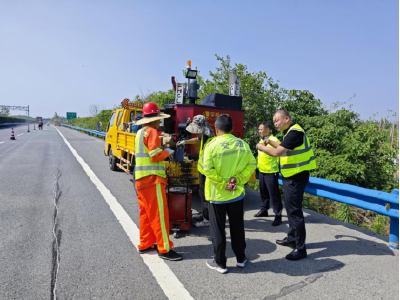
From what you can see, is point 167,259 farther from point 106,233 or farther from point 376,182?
point 376,182

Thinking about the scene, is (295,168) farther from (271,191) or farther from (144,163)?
(144,163)

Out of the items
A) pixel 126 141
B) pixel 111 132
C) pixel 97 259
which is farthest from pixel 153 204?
pixel 111 132

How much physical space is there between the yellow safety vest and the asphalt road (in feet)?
2.91

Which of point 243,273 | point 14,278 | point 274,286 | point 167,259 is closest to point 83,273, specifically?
point 14,278

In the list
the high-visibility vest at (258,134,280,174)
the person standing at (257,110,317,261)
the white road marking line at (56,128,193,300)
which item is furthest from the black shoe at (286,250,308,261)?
the high-visibility vest at (258,134,280,174)

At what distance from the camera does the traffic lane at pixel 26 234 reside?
303 centimetres

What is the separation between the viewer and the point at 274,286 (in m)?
3.13

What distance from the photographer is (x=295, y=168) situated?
12.9 ft

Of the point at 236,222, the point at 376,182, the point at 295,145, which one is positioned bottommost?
the point at 376,182

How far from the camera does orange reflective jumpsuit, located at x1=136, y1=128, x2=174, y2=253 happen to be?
3.77m

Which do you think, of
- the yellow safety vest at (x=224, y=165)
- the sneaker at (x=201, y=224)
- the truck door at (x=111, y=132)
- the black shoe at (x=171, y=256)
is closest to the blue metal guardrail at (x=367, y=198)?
the yellow safety vest at (x=224, y=165)

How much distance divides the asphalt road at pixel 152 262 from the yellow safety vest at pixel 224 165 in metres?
0.89

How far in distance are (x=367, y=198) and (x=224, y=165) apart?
2.35 metres

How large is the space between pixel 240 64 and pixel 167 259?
11838 mm
